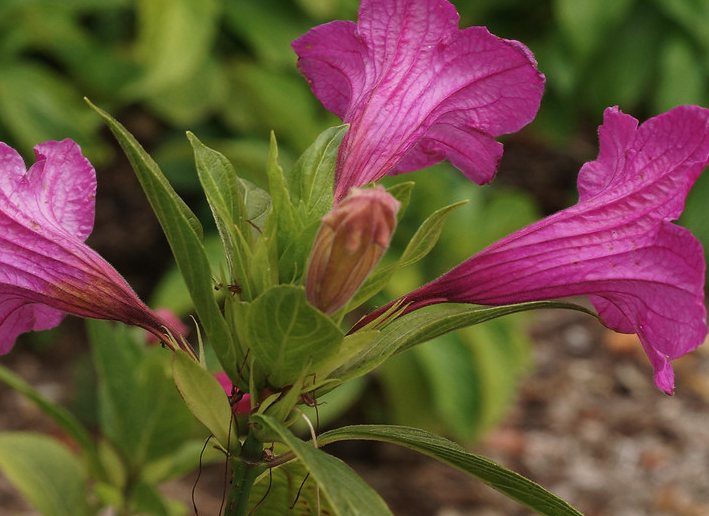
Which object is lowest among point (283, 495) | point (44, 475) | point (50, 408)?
point (44, 475)

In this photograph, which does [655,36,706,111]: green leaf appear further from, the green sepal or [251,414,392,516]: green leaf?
[251,414,392,516]: green leaf

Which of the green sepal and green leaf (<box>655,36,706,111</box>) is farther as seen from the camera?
green leaf (<box>655,36,706,111</box>)

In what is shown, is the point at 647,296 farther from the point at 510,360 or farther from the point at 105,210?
the point at 105,210

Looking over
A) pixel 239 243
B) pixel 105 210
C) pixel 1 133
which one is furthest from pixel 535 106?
pixel 105 210

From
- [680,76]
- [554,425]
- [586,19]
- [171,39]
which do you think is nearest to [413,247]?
[171,39]

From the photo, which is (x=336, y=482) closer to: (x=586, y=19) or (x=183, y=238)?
(x=183, y=238)

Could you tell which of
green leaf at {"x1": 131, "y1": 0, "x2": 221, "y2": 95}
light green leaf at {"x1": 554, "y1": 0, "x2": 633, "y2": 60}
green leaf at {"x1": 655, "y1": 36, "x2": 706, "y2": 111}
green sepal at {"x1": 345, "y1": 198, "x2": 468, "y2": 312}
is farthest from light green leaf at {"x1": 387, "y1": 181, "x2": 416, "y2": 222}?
green leaf at {"x1": 655, "y1": 36, "x2": 706, "y2": 111}

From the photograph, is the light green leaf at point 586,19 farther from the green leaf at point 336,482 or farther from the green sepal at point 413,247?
the green leaf at point 336,482
